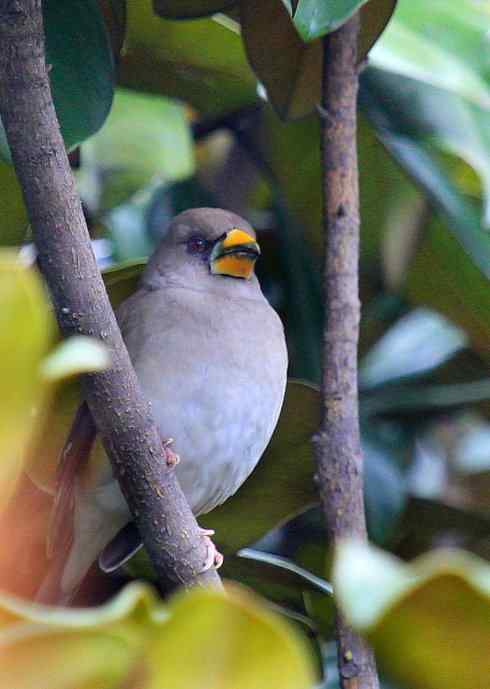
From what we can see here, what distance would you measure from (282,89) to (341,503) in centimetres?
61

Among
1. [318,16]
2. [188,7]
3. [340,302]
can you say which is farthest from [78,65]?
[340,302]

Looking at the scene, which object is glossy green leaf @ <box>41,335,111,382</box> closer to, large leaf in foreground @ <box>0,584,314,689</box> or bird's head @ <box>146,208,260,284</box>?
large leaf in foreground @ <box>0,584,314,689</box>

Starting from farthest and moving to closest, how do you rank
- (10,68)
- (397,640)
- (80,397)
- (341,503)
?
(80,397)
(341,503)
(10,68)
(397,640)

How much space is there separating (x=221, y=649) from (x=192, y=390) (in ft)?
4.04

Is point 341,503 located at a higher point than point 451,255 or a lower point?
lower

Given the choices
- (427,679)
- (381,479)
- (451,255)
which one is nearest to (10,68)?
(427,679)

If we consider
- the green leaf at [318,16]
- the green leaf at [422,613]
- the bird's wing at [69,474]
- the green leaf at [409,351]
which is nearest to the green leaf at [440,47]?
the green leaf at [318,16]

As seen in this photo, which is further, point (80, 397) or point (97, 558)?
point (97, 558)

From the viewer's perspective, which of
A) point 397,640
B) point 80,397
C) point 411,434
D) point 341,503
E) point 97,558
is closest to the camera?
point 397,640

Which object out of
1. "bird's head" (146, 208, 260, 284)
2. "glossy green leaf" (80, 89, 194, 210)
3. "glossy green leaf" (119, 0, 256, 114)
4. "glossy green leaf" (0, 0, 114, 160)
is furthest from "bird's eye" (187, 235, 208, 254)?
"glossy green leaf" (0, 0, 114, 160)

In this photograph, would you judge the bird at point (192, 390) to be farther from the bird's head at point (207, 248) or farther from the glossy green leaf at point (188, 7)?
the glossy green leaf at point (188, 7)

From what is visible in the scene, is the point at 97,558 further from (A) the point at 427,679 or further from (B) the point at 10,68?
(A) the point at 427,679

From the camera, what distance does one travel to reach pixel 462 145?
1.75 meters

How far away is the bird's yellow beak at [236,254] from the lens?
1898 mm
